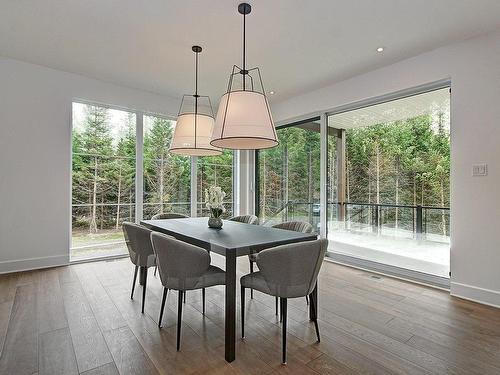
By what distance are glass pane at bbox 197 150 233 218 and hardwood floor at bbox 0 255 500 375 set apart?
7.87 feet

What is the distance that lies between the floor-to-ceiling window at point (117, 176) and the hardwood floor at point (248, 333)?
1.29 m

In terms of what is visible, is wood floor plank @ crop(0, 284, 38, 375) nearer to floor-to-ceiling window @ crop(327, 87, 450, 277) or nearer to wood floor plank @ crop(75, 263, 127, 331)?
wood floor plank @ crop(75, 263, 127, 331)

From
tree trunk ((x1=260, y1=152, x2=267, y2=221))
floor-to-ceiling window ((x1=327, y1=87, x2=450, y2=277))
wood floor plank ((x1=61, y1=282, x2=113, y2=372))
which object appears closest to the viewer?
wood floor plank ((x1=61, y1=282, x2=113, y2=372))

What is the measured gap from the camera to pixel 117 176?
15.1 ft

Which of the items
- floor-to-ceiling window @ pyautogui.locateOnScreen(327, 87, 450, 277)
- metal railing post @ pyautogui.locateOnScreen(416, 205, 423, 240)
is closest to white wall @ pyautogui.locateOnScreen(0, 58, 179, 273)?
floor-to-ceiling window @ pyautogui.locateOnScreen(327, 87, 450, 277)

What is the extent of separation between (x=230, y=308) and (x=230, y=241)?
1.59 ft

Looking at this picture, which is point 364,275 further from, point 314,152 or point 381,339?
point 314,152

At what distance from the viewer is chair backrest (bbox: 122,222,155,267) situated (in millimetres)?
2613

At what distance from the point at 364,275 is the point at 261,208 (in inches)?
102

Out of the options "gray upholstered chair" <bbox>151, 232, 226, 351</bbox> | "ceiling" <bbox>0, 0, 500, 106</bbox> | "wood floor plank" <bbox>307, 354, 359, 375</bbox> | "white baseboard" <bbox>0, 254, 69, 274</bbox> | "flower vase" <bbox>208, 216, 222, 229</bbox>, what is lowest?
"wood floor plank" <bbox>307, 354, 359, 375</bbox>

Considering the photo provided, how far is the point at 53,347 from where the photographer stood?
79.3 inches

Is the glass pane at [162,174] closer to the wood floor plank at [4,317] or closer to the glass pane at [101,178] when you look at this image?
the glass pane at [101,178]

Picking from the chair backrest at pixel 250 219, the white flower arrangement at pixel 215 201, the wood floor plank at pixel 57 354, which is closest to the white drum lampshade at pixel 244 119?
the white flower arrangement at pixel 215 201

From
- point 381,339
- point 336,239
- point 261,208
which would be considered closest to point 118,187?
point 261,208
